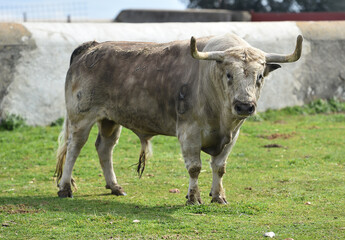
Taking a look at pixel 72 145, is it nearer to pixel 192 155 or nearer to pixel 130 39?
pixel 192 155

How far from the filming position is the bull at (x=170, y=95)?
26.5ft

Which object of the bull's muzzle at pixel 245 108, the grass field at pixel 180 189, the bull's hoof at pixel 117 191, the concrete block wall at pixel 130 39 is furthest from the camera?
the concrete block wall at pixel 130 39

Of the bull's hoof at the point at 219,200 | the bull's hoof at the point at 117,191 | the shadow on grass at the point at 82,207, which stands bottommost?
the bull's hoof at the point at 117,191

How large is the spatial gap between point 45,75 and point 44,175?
447cm

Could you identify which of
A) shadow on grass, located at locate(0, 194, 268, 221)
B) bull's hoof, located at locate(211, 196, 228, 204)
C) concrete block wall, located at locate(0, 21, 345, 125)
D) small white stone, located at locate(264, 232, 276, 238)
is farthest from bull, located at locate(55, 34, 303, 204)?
concrete block wall, located at locate(0, 21, 345, 125)

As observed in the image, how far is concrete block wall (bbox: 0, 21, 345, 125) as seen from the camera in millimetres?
15227

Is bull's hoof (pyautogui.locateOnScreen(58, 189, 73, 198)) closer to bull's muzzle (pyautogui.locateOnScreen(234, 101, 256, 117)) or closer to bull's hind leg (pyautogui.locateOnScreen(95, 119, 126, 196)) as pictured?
bull's hind leg (pyautogui.locateOnScreen(95, 119, 126, 196))

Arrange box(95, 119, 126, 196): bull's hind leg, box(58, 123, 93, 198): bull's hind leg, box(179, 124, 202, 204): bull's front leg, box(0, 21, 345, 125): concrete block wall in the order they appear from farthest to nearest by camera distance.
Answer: box(0, 21, 345, 125): concrete block wall < box(95, 119, 126, 196): bull's hind leg < box(58, 123, 93, 198): bull's hind leg < box(179, 124, 202, 204): bull's front leg

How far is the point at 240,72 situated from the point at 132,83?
2.12 metres

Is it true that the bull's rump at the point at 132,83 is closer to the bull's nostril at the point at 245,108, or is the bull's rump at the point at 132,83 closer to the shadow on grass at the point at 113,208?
the shadow on grass at the point at 113,208

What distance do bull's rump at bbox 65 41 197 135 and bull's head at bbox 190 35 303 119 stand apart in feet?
2.73

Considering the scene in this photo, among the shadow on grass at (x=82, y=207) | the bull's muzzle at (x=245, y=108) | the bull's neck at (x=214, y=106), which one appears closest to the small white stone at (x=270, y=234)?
the shadow on grass at (x=82, y=207)

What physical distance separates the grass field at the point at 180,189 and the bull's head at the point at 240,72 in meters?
1.37

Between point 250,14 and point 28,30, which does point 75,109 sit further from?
point 250,14
